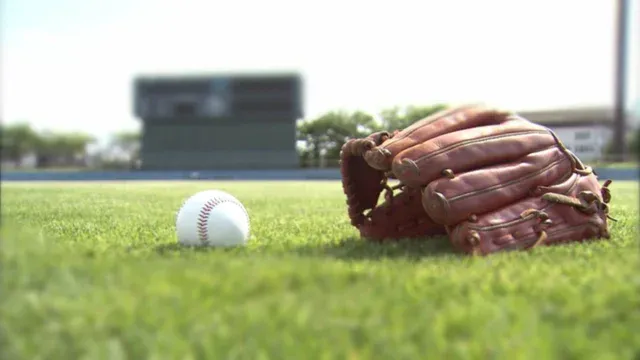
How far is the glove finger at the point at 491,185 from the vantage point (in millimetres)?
2326

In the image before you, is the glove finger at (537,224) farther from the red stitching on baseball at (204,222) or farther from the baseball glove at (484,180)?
the red stitching on baseball at (204,222)

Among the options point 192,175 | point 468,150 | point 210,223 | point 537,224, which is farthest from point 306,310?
point 192,175

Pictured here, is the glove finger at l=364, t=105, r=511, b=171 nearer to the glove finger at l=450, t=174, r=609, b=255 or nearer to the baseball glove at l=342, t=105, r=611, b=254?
the baseball glove at l=342, t=105, r=611, b=254

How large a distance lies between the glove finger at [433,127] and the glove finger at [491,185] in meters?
0.22

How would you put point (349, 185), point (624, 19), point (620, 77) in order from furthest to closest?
point (624, 19) → point (620, 77) → point (349, 185)

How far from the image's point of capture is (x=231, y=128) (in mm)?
18672

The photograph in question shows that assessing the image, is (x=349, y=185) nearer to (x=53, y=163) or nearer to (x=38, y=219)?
(x=38, y=219)

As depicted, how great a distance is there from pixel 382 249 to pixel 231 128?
16.6 meters

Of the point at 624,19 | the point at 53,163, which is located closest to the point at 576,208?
the point at 624,19

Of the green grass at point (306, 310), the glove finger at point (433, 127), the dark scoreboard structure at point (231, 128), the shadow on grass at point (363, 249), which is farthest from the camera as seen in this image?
the dark scoreboard structure at point (231, 128)

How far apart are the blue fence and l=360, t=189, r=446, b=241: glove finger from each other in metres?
16.0

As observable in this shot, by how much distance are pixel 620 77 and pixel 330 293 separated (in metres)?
3.02

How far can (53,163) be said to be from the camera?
10633mm

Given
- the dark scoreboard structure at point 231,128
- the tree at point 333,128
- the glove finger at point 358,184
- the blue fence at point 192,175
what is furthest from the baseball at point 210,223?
the blue fence at point 192,175
